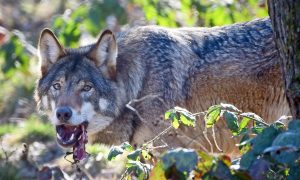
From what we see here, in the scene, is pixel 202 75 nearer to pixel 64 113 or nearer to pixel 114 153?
pixel 64 113

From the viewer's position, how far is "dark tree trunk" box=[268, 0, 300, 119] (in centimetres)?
418

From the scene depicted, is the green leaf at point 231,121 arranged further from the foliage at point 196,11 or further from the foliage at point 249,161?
the foliage at point 196,11

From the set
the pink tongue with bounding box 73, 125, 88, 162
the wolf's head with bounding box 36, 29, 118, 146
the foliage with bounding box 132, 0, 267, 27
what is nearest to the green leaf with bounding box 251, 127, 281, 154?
the pink tongue with bounding box 73, 125, 88, 162

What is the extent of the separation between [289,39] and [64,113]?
2.27 metres

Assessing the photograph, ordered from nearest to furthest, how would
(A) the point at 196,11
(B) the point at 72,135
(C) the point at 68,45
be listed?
(B) the point at 72,135 → (C) the point at 68,45 → (A) the point at 196,11

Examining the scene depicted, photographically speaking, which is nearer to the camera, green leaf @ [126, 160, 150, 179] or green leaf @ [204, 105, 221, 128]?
green leaf @ [126, 160, 150, 179]

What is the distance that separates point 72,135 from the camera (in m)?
6.16

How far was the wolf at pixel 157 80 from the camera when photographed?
624cm

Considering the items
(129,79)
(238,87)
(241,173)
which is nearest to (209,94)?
(238,87)

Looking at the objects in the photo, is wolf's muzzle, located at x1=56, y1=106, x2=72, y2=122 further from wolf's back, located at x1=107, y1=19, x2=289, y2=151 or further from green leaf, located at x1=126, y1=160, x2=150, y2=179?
green leaf, located at x1=126, y1=160, x2=150, y2=179

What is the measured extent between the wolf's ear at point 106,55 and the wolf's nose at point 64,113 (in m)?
0.58

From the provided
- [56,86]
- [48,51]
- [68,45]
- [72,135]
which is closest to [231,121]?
[72,135]

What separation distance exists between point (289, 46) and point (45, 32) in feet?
8.72

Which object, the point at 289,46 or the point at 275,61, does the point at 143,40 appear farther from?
the point at 289,46
